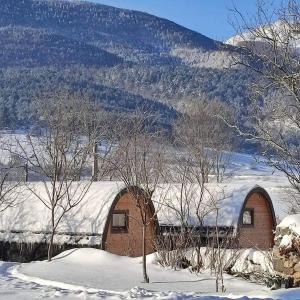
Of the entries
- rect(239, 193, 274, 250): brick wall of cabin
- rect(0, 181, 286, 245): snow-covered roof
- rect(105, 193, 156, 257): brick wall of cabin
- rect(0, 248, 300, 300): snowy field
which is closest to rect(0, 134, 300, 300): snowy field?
rect(0, 248, 300, 300): snowy field

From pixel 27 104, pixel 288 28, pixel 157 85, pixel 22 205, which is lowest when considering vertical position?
pixel 22 205

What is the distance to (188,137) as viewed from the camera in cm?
4041

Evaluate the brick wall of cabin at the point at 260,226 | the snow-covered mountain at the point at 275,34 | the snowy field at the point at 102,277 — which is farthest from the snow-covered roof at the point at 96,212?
the snow-covered mountain at the point at 275,34

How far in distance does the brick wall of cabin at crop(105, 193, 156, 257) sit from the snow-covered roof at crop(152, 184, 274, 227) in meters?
0.86

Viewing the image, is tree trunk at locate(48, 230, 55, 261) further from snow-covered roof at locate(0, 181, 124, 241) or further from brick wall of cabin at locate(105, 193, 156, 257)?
brick wall of cabin at locate(105, 193, 156, 257)

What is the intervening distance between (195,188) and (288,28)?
36.7 ft

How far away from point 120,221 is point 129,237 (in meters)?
0.65

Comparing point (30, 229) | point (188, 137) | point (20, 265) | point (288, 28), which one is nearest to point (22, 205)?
point (30, 229)

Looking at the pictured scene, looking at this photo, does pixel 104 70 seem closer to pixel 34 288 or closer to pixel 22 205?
pixel 22 205

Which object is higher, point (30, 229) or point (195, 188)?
point (195, 188)

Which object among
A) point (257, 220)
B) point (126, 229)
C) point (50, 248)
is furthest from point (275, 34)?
point (257, 220)

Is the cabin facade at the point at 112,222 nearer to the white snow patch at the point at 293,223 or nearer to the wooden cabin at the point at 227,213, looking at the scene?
the wooden cabin at the point at 227,213

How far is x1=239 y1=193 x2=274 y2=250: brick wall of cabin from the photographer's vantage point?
75.4ft

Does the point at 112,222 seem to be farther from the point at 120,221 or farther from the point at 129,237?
the point at 129,237
